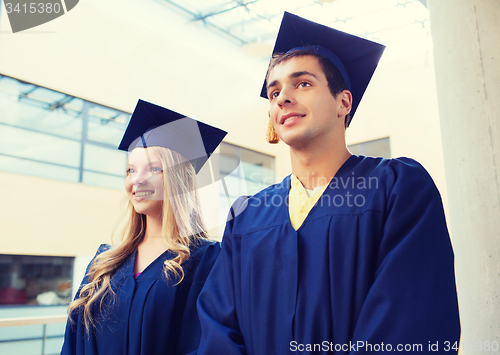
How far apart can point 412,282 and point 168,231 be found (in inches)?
42.6

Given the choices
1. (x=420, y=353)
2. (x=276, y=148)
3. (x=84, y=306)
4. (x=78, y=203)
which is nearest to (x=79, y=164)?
(x=78, y=203)

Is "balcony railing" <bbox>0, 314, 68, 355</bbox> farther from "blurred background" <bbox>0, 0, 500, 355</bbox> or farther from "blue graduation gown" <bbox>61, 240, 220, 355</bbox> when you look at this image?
"blue graduation gown" <bbox>61, 240, 220, 355</bbox>

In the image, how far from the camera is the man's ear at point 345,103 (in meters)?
1.58

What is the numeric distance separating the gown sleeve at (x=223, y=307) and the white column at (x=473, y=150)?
1.05m

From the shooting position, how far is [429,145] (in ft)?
32.3

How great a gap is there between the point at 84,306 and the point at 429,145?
936 centimetres

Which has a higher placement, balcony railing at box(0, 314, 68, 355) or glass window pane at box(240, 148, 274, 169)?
glass window pane at box(240, 148, 274, 169)

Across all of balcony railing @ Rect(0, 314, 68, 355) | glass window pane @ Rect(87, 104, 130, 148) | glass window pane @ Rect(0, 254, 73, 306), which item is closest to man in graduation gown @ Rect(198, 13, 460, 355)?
balcony railing @ Rect(0, 314, 68, 355)

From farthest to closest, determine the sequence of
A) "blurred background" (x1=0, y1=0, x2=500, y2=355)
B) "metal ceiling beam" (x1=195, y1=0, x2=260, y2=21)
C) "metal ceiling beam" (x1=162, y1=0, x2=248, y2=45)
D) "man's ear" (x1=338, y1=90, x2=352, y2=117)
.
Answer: "metal ceiling beam" (x1=195, y1=0, x2=260, y2=21) < "metal ceiling beam" (x1=162, y1=0, x2=248, y2=45) < "blurred background" (x1=0, y1=0, x2=500, y2=355) < "man's ear" (x1=338, y1=90, x2=352, y2=117)

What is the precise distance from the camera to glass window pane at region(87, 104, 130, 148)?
8.14m

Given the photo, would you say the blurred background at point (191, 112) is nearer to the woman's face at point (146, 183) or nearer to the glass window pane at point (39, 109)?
the glass window pane at point (39, 109)

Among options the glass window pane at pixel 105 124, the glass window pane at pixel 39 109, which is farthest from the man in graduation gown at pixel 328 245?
the glass window pane at pixel 105 124

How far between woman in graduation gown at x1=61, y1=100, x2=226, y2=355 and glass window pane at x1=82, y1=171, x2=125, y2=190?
21.4ft

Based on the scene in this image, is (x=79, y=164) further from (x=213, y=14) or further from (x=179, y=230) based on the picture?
(x=179, y=230)
